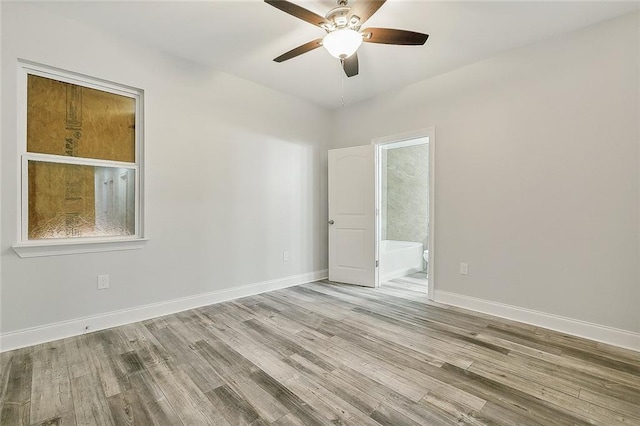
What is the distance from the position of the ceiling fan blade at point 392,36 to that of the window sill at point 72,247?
8.91ft

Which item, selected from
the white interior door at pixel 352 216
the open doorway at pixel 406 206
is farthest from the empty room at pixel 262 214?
the open doorway at pixel 406 206

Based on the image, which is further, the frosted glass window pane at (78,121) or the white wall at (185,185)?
the frosted glass window pane at (78,121)

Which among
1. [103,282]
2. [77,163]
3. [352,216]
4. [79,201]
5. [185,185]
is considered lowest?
[103,282]

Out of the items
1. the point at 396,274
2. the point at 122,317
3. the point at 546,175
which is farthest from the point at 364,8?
the point at 396,274

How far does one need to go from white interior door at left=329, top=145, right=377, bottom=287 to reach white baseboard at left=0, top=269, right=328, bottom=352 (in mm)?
944

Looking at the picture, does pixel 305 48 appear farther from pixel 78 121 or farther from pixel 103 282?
pixel 103 282

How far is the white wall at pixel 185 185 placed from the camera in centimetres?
225

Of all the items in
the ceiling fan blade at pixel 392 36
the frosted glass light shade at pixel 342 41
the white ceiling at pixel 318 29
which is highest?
the white ceiling at pixel 318 29

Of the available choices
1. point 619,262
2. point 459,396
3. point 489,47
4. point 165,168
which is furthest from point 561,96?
point 165,168

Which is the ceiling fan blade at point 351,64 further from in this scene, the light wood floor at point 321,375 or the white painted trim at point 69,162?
the light wood floor at point 321,375

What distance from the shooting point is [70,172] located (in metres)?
2.50

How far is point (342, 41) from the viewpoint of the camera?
198 centimetres

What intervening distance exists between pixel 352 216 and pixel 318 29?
2.40 m

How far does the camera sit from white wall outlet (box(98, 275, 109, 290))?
101 inches
